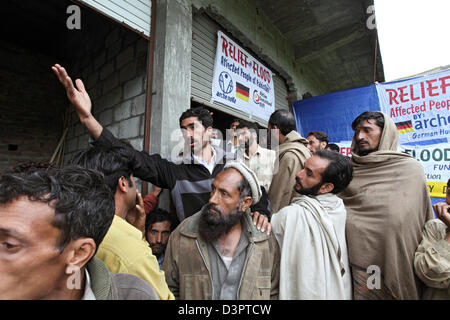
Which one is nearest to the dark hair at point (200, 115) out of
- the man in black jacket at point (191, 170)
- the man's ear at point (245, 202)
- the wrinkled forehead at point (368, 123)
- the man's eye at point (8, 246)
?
the man in black jacket at point (191, 170)

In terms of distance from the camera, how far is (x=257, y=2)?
4.58m

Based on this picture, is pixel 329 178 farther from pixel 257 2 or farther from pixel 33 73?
pixel 33 73

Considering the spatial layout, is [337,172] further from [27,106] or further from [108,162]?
[27,106]

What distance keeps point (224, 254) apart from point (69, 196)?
1.05 meters

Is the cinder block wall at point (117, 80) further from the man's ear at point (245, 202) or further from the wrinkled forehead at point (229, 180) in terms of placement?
the man's ear at point (245, 202)

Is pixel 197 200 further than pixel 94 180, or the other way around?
pixel 197 200

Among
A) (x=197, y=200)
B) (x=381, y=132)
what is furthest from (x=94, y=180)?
(x=381, y=132)

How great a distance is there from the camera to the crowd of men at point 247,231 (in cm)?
87

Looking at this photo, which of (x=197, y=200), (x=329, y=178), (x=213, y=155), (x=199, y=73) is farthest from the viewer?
(x=199, y=73)

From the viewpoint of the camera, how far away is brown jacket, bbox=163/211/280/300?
143cm

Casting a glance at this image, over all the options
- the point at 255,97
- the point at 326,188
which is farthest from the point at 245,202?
the point at 255,97

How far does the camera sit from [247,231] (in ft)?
5.32
